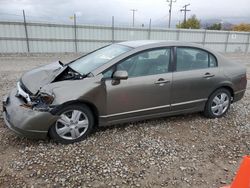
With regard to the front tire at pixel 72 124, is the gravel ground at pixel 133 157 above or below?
below

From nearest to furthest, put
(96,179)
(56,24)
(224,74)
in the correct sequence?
1. (96,179)
2. (224,74)
3. (56,24)

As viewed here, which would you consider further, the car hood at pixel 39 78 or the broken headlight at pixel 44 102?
the car hood at pixel 39 78

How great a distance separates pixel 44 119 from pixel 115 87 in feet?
3.60

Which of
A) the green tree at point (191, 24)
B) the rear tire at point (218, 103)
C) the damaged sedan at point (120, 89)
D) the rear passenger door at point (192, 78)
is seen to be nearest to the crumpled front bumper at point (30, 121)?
the damaged sedan at point (120, 89)

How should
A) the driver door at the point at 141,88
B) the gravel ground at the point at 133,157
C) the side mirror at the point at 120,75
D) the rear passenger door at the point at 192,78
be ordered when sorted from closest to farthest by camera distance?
the gravel ground at the point at 133,157
the side mirror at the point at 120,75
the driver door at the point at 141,88
the rear passenger door at the point at 192,78

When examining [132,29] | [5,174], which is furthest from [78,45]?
[5,174]

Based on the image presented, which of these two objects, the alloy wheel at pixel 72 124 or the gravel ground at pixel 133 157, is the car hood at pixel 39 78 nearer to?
the alloy wheel at pixel 72 124

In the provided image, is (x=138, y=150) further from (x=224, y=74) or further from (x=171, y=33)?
(x=171, y=33)

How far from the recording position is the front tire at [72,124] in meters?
3.07

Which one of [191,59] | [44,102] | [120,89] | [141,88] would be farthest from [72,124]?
[191,59]

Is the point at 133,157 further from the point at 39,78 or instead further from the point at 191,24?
the point at 191,24

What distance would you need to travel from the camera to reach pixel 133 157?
2.97 m

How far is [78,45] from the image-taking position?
53.3 ft

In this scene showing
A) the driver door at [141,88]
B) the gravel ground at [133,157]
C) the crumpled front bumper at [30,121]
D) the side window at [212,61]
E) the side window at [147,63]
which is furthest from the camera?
the side window at [212,61]
